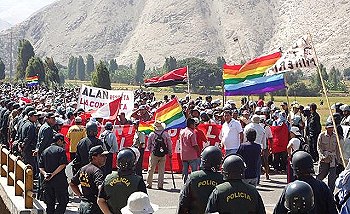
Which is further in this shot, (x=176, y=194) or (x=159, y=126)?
(x=159, y=126)

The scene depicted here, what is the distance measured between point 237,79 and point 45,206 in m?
7.44

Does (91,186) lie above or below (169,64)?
below

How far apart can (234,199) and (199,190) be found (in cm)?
103

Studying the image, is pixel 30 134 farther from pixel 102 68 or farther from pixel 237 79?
pixel 102 68

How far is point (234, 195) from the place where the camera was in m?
6.94

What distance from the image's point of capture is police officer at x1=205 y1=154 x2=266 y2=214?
6.95 meters

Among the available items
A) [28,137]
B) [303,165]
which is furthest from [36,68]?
[303,165]

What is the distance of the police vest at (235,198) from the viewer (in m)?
6.95

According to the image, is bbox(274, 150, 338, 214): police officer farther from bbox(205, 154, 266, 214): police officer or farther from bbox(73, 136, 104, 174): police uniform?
bbox(73, 136, 104, 174): police uniform

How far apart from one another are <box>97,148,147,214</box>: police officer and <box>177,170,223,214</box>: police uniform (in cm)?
53

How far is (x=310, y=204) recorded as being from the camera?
19.5 ft

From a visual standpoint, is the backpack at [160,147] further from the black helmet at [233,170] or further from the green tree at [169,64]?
the green tree at [169,64]

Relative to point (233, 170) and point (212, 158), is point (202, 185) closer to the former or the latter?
point (212, 158)

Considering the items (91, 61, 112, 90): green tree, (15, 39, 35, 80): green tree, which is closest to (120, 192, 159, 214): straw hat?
(91, 61, 112, 90): green tree
